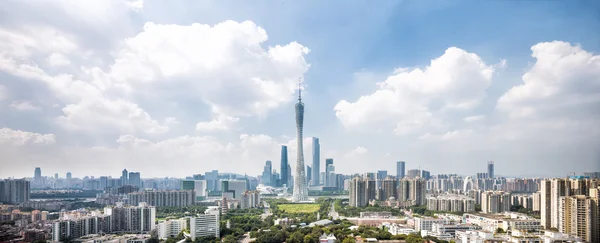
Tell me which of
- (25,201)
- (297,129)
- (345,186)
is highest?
(297,129)

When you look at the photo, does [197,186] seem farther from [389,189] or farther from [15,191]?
[15,191]

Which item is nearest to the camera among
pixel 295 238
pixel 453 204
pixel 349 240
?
pixel 349 240

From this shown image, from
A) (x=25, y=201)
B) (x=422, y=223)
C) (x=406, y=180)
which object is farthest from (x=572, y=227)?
(x=25, y=201)

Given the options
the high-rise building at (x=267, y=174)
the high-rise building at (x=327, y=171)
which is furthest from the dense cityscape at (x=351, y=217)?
the high-rise building at (x=267, y=174)

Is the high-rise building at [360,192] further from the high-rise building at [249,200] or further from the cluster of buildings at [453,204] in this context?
the high-rise building at [249,200]

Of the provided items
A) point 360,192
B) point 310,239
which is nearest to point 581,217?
point 310,239

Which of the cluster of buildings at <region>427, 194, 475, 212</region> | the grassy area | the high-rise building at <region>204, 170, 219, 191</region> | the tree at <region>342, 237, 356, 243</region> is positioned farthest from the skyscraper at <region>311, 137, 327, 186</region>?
the tree at <region>342, 237, 356, 243</region>

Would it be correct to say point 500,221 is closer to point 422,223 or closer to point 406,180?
point 422,223
